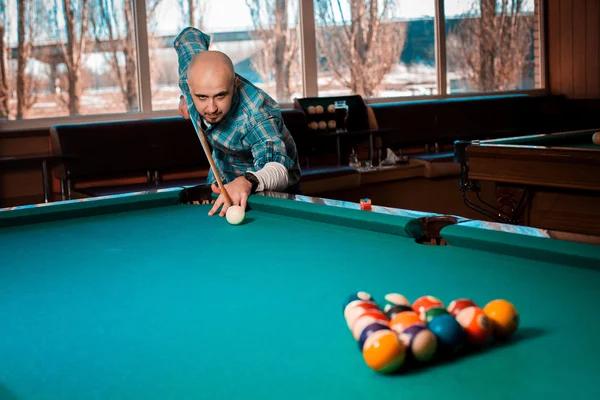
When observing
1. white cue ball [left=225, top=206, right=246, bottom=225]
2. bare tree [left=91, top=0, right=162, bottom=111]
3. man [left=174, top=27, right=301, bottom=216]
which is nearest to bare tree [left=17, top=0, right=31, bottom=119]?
bare tree [left=91, top=0, right=162, bottom=111]

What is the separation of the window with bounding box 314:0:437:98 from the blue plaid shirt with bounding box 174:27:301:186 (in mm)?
3352

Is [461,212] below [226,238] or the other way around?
below

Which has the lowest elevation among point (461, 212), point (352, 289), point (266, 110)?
point (461, 212)

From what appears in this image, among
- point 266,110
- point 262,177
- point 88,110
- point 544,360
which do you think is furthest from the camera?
point 88,110

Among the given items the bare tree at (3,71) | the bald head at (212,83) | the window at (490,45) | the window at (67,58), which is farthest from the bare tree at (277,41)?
the bald head at (212,83)

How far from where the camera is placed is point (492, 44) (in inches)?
288

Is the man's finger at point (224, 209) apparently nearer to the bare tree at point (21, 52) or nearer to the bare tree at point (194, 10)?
the bare tree at point (21, 52)

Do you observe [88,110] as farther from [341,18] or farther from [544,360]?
[544,360]

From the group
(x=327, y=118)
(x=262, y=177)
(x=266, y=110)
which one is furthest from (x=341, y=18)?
(x=262, y=177)

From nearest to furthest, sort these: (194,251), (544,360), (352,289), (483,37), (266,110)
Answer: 1. (544,360)
2. (352,289)
3. (194,251)
4. (266,110)
5. (483,37)

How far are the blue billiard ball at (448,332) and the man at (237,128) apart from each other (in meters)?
1.38

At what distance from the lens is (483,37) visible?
725cm

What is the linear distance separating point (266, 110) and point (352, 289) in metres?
1.60

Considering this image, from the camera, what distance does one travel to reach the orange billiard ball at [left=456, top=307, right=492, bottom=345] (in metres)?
1.10
